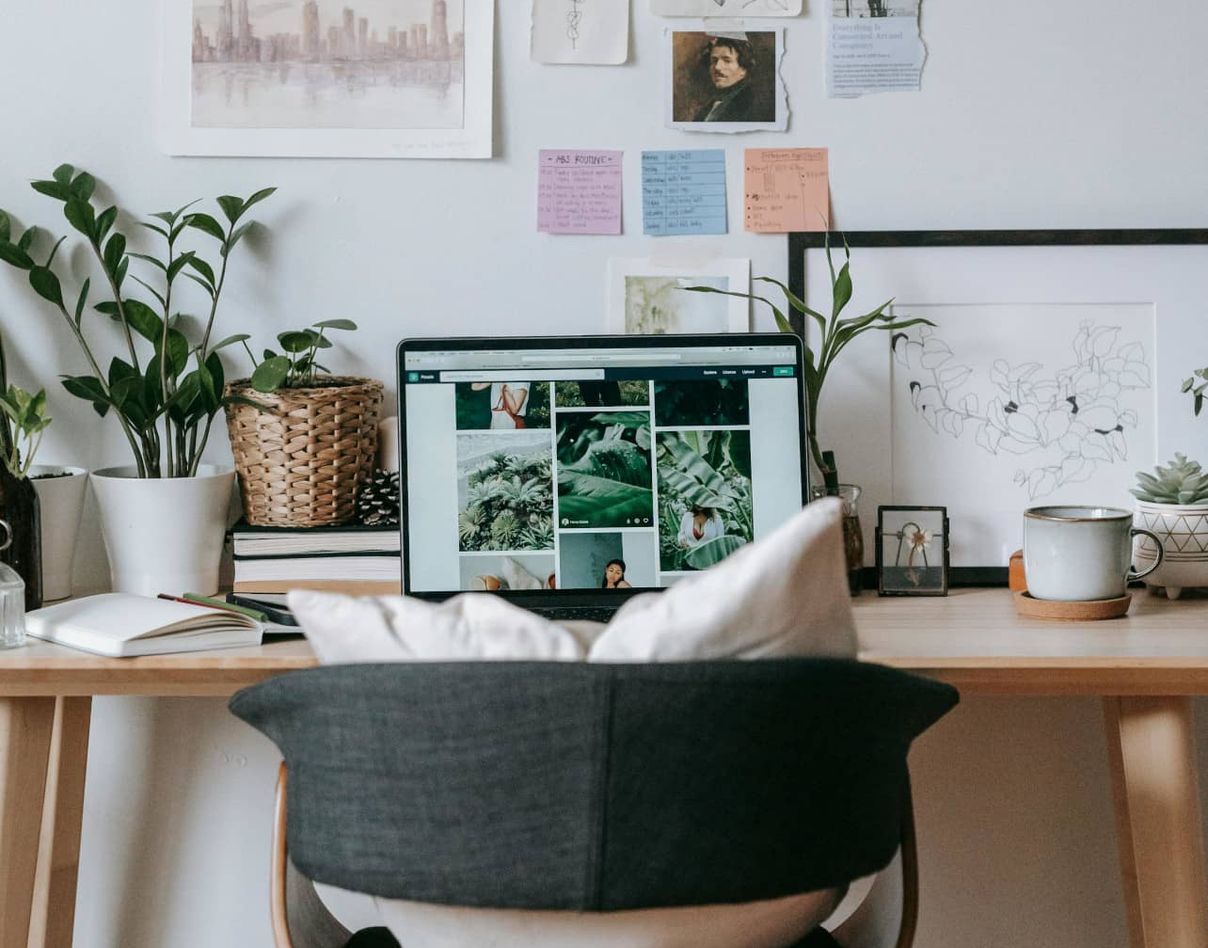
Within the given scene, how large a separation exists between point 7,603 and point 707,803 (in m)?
0.78

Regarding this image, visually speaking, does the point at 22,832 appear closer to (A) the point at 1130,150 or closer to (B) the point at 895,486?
(B) the point at 895,486

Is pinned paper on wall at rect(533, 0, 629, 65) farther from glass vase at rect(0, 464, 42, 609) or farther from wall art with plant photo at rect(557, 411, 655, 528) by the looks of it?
glass vase at rect(0, 464, 42, 609)

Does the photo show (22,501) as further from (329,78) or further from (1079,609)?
(1079,609)

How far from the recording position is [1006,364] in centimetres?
152

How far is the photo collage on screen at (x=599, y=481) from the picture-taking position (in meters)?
1.37

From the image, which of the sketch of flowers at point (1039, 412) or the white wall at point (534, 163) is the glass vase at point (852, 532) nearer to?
the sketch of flowers at point (1039, 412)

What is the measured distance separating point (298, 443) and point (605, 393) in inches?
13.9

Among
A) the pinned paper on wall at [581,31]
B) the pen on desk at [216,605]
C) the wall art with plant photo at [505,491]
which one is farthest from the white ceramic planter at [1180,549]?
the pen on desk at [216,605]

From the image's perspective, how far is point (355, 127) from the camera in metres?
1.51

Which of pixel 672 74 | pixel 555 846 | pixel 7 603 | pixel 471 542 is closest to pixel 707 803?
pixel 555 846

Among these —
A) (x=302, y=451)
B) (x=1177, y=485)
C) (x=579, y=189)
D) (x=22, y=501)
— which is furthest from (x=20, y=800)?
(x=1177, y=485)

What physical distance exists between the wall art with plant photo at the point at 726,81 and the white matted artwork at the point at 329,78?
231 millimetres

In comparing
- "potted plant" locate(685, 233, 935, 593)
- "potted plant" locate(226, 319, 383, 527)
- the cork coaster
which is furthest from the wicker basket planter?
A: the cork coaster

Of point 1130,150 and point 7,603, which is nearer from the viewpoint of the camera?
point 7,603
